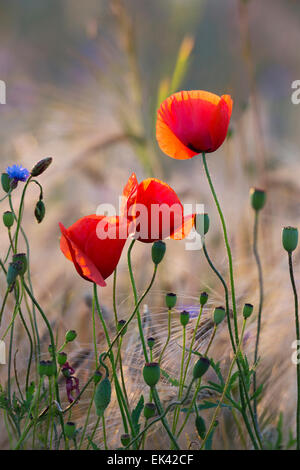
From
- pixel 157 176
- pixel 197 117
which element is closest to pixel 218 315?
pixel 197 117

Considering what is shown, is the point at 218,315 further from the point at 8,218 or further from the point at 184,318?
the point at 8,218

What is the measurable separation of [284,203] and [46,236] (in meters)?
0.37

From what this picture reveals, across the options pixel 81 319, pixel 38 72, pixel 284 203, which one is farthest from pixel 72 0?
pixel 81 319

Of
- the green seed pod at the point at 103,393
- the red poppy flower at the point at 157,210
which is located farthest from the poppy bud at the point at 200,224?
the green seed pod at the point at 103,393

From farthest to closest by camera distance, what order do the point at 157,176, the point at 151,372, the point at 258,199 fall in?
the point at 157,176 < the point at 258,199 < the point at 151,372

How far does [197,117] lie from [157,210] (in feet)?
0.25

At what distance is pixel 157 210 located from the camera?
Result: 16.2 inches

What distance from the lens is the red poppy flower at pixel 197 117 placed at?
427 millimetres

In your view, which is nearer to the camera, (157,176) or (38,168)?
→ (38,168)

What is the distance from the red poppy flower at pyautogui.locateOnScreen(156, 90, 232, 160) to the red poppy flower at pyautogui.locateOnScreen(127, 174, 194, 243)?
A: 0.15 ft

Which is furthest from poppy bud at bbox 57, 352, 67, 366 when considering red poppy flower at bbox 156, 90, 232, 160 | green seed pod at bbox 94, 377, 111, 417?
red poppy flower at bbox 156, 90, 232, 160

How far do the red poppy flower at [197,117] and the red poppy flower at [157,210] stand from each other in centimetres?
5
